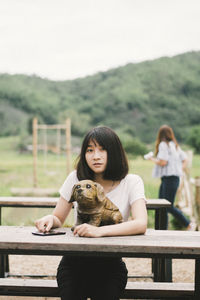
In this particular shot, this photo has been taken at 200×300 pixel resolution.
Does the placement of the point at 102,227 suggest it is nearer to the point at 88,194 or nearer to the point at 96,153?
the point at 88,194

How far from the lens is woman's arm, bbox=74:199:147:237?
1.79 metres

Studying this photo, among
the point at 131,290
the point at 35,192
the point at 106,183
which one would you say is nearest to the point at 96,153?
the point at 106,183

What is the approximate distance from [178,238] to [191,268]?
2949mm

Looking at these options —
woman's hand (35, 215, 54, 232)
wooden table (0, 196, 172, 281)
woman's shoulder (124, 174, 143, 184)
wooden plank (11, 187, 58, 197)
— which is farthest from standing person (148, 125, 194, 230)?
wooden plank (11, 187, 58, 197)

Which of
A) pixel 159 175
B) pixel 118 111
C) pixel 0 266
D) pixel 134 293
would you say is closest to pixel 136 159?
pixel 159 175

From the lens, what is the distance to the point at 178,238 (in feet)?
6.25

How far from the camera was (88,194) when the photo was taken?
1.74 metres

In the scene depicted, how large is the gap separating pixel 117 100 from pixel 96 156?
20494 millimetres

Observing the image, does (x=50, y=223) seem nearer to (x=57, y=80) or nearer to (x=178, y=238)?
A: (x=178, y=238)

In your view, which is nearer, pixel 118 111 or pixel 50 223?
pixel 50 223

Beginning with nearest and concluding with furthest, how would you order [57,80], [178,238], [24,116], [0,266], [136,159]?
[178,238] < [0,266] < [136,159] < [24,116] < [57,80]

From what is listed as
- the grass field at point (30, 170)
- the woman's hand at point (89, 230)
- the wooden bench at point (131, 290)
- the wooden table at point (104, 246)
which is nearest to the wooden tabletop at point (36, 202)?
the wooden bench at point (131, 290)

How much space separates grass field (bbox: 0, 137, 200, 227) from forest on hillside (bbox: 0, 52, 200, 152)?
2.13 m

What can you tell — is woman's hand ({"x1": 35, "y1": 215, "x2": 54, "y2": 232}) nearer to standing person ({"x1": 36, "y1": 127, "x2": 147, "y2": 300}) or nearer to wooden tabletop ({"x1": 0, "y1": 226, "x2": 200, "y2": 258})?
standing person ({"x1": 36, "y1": 127, "x2": 147, "y2": 300})
